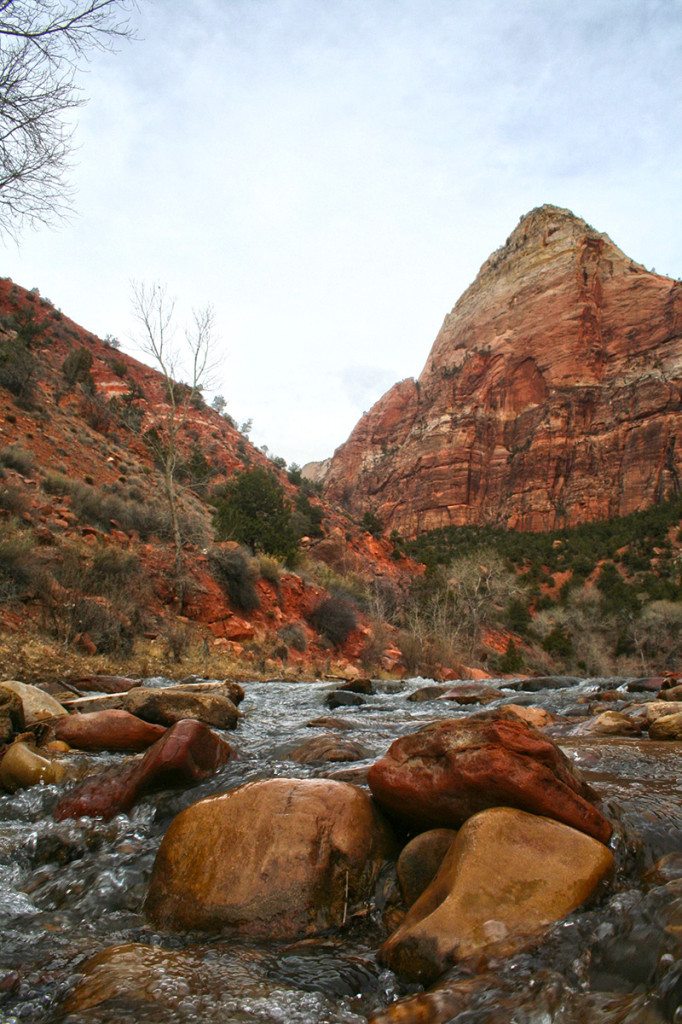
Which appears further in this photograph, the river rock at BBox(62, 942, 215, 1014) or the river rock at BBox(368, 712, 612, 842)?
the river rock at BBox(368, 712, 612, 842)

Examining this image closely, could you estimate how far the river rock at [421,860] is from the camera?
9.01ft

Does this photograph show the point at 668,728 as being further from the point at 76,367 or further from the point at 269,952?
the point at 76,367

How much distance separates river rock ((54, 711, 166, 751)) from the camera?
16.9 feet

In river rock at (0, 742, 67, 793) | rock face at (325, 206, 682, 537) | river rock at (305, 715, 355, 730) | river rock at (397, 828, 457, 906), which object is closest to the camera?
river rock at (397, 828, 457, 906)

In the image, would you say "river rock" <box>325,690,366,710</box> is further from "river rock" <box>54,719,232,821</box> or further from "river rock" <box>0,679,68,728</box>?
"river rock" <box>54,719,232,821</box>

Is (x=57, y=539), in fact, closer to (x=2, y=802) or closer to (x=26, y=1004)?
(x=2, y=802)

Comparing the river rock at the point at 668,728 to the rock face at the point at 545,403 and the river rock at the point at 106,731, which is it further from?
the rock face at the point at 545,403

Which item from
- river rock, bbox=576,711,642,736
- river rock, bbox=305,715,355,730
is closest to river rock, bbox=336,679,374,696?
river rock, bbox=305,715,355,730

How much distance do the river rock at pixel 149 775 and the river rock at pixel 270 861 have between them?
2.98ft

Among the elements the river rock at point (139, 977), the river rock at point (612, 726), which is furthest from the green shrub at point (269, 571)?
the river rock at point (139, 977)

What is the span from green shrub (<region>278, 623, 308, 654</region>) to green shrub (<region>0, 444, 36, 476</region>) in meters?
7.96

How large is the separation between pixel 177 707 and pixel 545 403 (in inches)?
2490

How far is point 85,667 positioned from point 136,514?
831 cm

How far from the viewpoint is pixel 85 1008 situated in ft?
6.30
